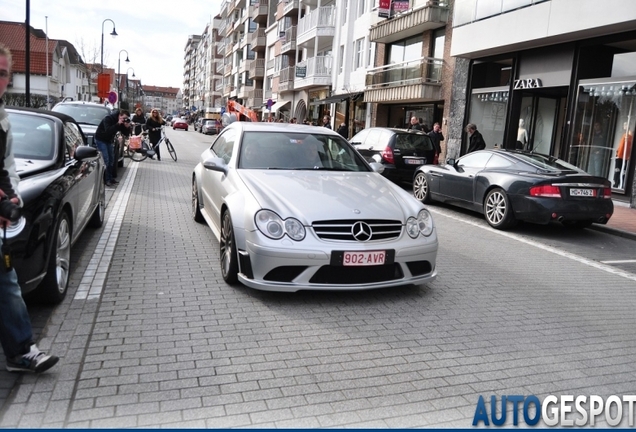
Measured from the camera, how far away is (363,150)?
1502 cm

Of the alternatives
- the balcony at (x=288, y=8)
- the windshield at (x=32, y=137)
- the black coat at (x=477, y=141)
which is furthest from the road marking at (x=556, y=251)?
the balcony at (x=288, y=8)

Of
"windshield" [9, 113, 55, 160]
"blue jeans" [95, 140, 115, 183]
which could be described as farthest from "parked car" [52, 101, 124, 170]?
"windshield" [9, 113, 55, 160]

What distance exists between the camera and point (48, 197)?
4227mm

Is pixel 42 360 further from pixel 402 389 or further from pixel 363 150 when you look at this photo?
pixel 363 150

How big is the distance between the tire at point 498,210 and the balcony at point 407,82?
13269mm

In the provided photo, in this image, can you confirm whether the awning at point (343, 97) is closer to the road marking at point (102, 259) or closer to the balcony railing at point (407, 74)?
the balcony railing at point (407, 74)

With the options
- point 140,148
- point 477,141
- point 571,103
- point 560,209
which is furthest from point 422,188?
point 140,148

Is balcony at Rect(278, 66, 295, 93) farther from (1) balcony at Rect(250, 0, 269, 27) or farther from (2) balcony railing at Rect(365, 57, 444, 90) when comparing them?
(2) balcony railing at Rect(365, 57, 444, 90)

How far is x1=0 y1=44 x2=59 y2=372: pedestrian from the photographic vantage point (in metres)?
3.07

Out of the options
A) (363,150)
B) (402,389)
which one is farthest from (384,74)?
(402,389)

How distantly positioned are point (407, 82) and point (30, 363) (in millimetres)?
22170

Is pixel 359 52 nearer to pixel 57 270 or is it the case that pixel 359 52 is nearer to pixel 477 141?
pixel 477 141

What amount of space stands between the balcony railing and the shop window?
26.5 ft

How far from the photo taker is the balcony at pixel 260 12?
58469mm
